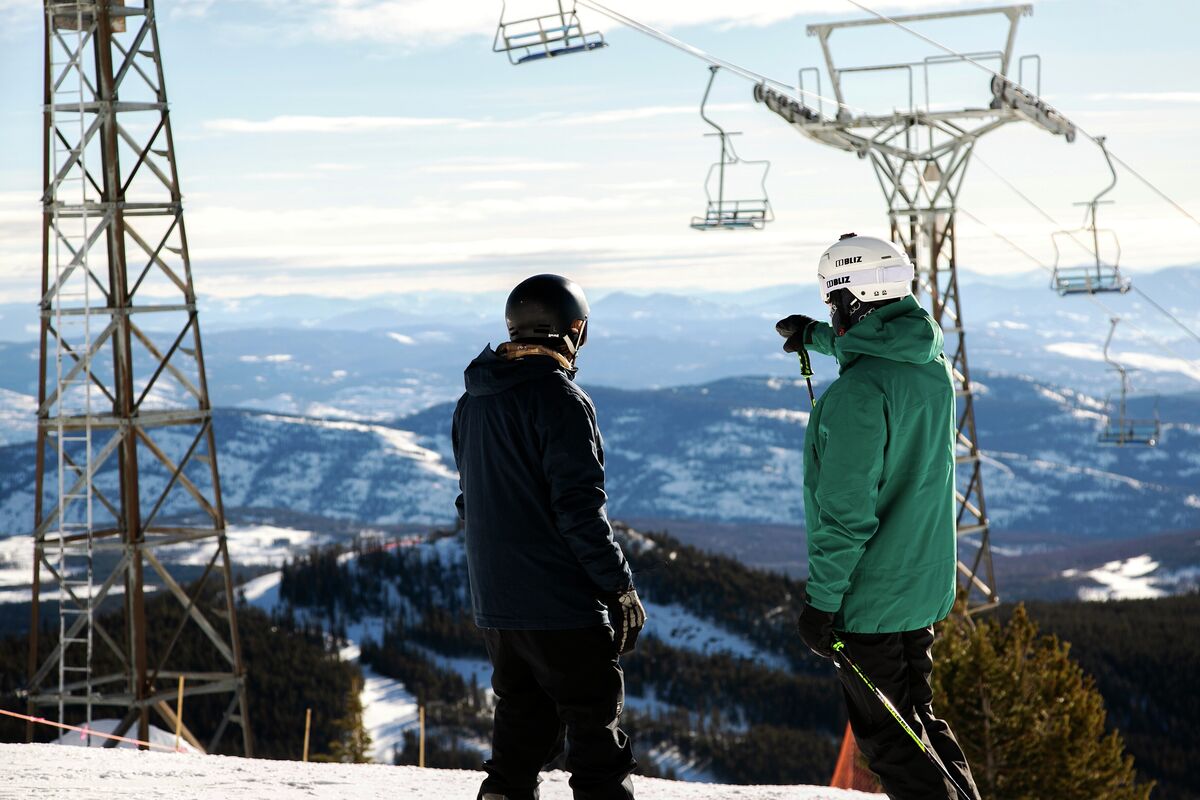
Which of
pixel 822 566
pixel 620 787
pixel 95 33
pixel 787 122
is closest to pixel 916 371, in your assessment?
pixel 822 566

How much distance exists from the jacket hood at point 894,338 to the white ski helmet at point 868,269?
0.40 ft

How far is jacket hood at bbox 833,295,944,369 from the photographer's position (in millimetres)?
4465

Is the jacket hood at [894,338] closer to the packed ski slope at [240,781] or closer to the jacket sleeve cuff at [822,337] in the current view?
the jacket sleeve cuff at [822,337]

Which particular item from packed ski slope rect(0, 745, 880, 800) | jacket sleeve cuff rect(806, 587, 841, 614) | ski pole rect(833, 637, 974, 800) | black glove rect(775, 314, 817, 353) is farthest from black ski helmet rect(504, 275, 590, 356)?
packed ski slope rect(0, 745, 880, 800)

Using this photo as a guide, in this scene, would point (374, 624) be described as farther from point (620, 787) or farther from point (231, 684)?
point (620, 787)

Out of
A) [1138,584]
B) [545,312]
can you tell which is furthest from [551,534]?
[1138,584]

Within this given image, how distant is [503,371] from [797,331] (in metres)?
1.32

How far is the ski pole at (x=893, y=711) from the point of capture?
4527 mm

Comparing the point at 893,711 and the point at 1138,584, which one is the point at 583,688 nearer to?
the point at 893,711

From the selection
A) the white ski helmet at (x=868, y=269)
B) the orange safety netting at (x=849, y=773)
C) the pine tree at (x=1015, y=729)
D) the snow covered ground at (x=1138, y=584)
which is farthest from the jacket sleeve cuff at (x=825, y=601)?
the snow covered ground at (x=1138, y=584)

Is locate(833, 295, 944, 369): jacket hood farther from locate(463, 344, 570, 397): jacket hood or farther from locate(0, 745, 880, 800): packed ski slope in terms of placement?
locate(0, 745, 880, 800): packed ski slope

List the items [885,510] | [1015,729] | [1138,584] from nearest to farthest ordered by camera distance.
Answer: [885,510] < [1015,729] < [1138,584]

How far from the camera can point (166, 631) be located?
7644cm

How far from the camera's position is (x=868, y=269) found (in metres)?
4.68
